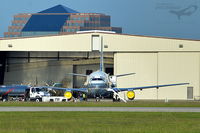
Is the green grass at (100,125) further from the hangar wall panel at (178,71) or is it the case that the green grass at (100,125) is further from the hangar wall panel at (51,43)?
the hangar wall panel at (51,43)

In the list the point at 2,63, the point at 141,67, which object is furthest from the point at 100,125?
the point at 2,63

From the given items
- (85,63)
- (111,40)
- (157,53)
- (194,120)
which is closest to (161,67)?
(157,53)

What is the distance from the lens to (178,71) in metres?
103

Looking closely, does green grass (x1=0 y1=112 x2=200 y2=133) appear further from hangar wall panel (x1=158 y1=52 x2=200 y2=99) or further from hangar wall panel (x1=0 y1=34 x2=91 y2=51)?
hangar wall panel (x1=0 y1=34 x2=91 y2=51)

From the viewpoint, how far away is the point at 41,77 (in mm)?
120438

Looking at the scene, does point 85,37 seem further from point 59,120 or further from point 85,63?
point 59,120

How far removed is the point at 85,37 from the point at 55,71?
61.7 feet

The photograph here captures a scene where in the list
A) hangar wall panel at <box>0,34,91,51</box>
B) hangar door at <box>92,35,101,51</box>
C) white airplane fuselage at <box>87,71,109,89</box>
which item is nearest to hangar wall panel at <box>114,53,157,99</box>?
hangar door at <box>92,35,101,51</box>

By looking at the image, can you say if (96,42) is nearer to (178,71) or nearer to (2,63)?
(178,71)

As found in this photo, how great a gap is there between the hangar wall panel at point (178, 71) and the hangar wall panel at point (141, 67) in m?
1.28

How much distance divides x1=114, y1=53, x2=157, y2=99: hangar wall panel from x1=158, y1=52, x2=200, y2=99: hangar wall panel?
128 centimetres

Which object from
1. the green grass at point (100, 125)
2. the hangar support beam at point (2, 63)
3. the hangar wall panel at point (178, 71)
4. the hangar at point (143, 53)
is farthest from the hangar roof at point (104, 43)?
the green grass at point (100, 125)

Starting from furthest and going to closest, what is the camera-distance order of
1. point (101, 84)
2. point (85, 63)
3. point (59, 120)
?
point (85, 63)
point (101, 84)
point (59, 120)

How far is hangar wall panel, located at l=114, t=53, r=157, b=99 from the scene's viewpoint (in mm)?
103250
